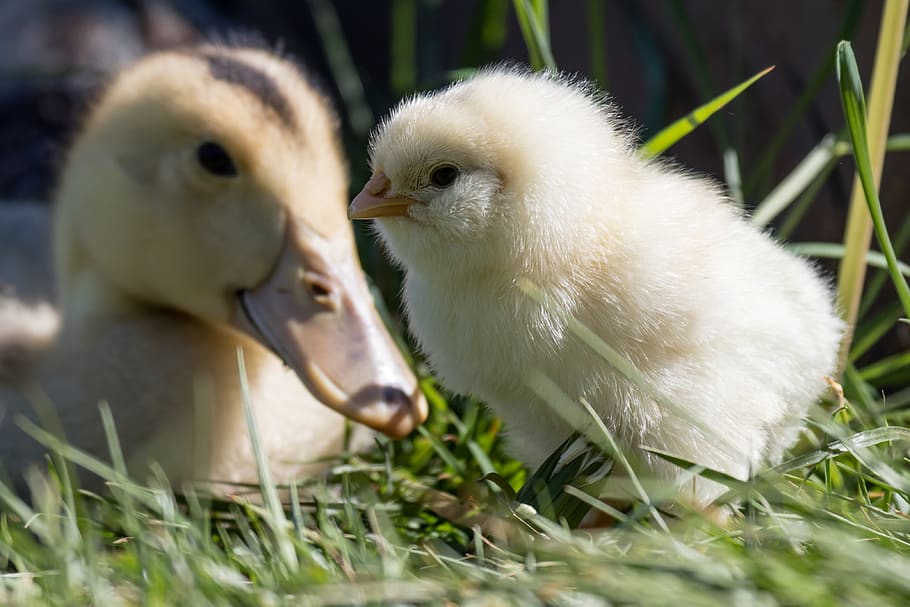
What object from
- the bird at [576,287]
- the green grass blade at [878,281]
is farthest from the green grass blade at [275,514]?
the green grass blade at [878,281]

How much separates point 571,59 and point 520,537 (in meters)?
2.09

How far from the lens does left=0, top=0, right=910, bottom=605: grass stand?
1.13m

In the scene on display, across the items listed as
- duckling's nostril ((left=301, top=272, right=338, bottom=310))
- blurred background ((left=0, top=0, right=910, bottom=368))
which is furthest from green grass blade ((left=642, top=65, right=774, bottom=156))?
duckling's nostril ((left=301, top=272, right=338, bottom=310))

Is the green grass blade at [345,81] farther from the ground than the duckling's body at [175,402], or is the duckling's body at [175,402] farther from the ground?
the green grass blade at [345,81]

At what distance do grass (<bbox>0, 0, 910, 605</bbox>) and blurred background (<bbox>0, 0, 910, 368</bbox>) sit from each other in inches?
18.1

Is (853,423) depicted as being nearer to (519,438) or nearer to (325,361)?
(519,438)

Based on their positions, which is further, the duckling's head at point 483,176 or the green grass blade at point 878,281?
the green grass blade at point 878,281

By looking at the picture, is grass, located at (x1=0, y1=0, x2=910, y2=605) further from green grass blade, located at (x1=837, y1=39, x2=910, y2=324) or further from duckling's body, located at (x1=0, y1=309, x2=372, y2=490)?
duckling's body, located at (x1=0, y1=309, x2=372, y2=490)

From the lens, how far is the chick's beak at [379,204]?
148 centimetres

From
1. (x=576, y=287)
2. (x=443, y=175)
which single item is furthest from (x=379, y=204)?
(x=576, y=287)

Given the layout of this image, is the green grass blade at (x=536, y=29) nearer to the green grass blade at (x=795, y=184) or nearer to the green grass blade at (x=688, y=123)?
the green grass blade at (x=688, y=123)

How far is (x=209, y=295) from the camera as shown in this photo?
214 centimetres

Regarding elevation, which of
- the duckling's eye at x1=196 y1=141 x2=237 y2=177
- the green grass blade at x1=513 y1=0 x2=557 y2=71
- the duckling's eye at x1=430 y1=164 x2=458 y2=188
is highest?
the green grass blade at x1=513 y1=0 x2=557 y2=71

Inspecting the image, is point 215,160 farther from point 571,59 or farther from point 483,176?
point 571,59
